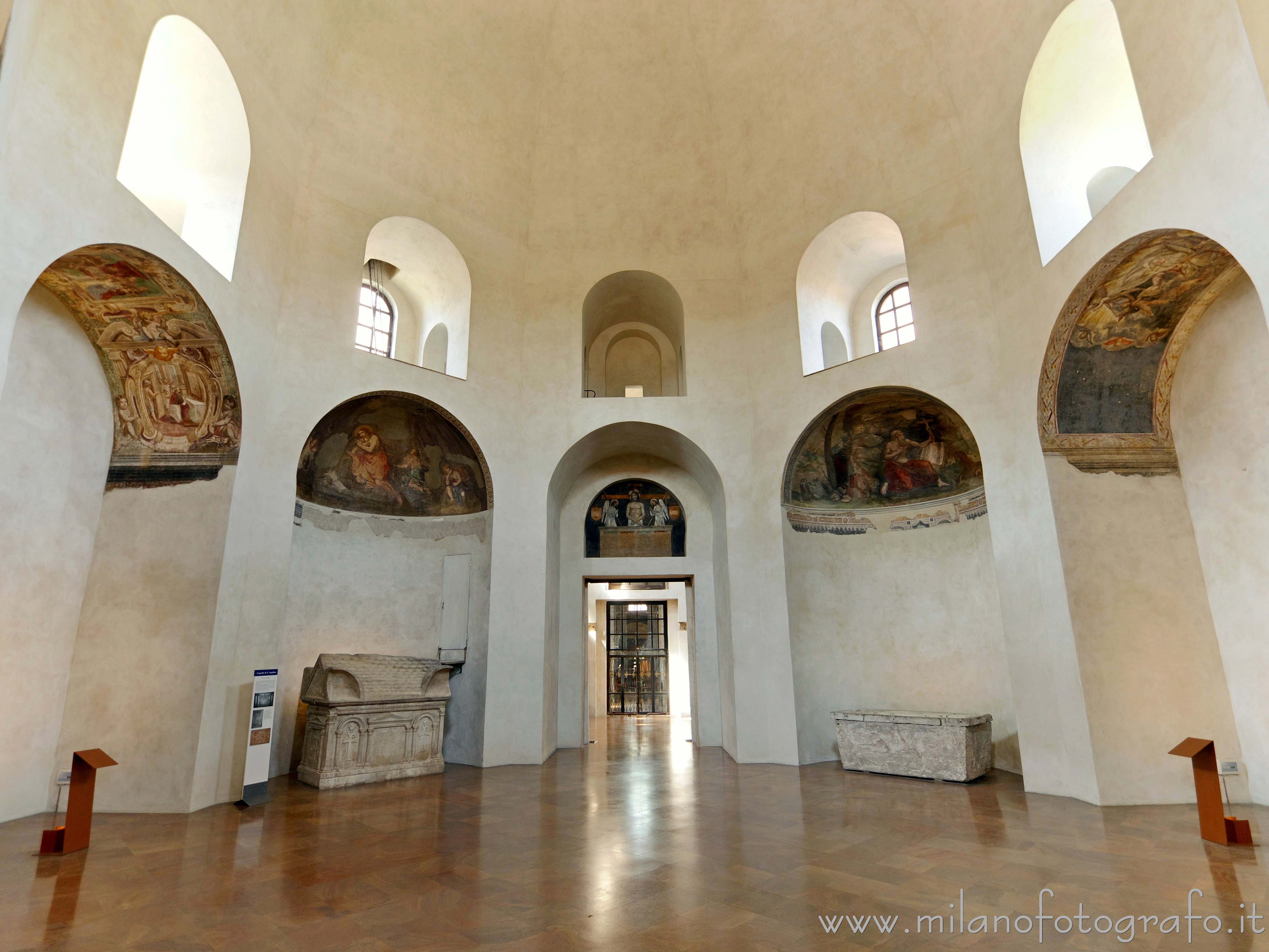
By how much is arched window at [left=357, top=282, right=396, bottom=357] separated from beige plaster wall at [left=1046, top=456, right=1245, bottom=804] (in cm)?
1020

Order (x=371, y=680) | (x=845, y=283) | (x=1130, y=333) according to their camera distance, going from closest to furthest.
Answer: (x=1130, y=333) < (x=371, y=680) < (x=845, y=283)

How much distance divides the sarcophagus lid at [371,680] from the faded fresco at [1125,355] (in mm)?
8316

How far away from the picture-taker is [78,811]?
557 centimetres

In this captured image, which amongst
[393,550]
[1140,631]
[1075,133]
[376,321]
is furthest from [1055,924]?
[376,321]

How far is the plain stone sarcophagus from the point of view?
8.37m

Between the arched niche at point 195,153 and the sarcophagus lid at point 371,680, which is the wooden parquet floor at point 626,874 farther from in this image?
the arched niche at point 195,153

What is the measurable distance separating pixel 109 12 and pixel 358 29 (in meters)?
4.74

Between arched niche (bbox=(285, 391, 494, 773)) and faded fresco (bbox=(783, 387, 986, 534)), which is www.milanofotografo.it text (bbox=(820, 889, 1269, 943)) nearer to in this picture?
faded fresco (bbox=(783, 387, 986, 534))

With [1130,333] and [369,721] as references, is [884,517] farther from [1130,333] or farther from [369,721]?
[369,721]

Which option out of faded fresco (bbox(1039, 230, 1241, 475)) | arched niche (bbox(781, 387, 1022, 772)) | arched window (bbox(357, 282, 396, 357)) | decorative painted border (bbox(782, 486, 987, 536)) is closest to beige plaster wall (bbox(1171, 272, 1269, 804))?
faded fresco (bbox(1039, 230, 1241, 475))

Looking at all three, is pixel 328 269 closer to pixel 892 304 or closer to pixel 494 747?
pixel 494 747

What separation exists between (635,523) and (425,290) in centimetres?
548

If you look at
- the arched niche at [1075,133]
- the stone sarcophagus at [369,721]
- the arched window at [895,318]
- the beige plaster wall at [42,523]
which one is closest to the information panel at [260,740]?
the stone sarcophagus at [369,721]

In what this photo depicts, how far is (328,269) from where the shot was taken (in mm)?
9414
